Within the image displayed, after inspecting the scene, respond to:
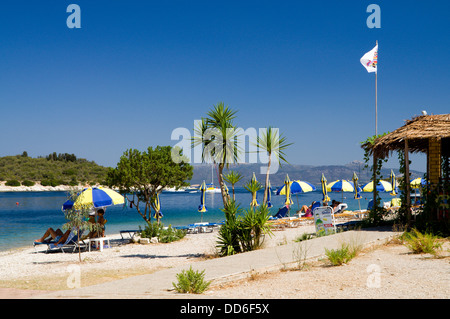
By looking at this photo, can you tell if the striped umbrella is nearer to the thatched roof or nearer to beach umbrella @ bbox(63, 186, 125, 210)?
the thatched roof

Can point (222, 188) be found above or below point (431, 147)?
below

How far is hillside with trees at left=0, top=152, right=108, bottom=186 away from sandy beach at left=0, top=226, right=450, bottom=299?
281 feet

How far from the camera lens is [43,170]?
358ft

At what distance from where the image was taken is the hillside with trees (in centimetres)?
10131

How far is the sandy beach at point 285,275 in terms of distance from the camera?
18.9 ft

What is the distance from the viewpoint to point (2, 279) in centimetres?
972

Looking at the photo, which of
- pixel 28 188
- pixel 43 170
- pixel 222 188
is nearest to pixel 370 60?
pixel 222 188

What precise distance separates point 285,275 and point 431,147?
7.75m

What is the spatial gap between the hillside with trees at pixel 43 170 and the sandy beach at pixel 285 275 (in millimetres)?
85624

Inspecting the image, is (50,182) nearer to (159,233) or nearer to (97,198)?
(159,233)

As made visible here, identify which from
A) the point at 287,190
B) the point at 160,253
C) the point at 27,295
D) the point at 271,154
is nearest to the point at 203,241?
the point at 160,253

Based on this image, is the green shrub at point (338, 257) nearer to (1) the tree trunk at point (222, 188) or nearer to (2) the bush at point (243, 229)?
(2) the bush at point (243, 229)

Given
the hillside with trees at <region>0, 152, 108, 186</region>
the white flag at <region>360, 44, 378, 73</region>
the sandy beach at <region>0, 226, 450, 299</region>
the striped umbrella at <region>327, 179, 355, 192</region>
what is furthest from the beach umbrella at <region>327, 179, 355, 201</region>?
the hillside with trees at <region>0, 152, 108, 186</region>
